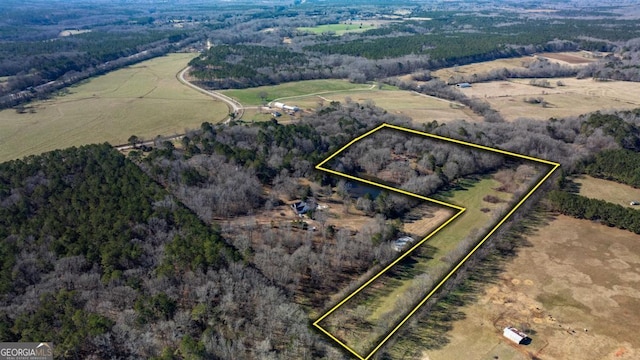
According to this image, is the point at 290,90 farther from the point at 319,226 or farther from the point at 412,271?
the point at 412,271

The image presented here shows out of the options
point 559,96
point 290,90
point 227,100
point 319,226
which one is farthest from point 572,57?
point 319,226

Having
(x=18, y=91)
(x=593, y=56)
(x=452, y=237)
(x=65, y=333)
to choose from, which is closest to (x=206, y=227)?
(x=65, y=333)

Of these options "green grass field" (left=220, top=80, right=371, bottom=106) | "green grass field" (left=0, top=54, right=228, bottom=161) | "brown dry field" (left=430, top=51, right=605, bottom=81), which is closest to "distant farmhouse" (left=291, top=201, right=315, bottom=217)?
"green grass field" (left=0, top=54, right=228, bottom=161)

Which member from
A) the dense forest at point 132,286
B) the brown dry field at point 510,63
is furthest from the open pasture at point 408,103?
the dense forest at point 132,286

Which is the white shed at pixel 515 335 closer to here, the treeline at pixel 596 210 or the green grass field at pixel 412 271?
the green grass field at pixel 412 271

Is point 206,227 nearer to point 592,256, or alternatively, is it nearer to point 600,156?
point 592,256
